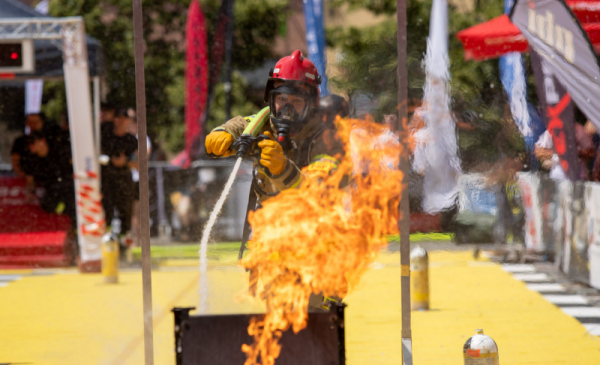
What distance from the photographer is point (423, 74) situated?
5082 millimetres

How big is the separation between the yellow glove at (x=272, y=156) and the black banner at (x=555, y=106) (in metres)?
4.20

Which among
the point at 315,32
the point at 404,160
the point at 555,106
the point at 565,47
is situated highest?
the point at 315,32

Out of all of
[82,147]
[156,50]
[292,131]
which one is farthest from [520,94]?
[156,50]

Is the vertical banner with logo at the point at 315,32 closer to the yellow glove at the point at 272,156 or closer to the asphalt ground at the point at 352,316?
the yellow glove at the point at 272,156

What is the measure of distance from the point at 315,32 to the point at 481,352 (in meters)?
2.95

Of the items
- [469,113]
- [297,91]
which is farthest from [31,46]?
[297,91]

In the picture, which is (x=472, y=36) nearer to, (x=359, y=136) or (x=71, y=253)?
(x=359, y=136)

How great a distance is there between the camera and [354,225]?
162 inches

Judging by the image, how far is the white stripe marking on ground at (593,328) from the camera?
576 centimetres

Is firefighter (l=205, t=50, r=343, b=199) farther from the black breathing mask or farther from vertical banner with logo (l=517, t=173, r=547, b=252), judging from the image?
vertical banner with logo (l=517, t=173, r=547, b=252)

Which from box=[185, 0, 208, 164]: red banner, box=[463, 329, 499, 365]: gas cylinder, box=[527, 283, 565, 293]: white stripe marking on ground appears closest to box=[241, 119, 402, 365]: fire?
box=[463, 329, 499, 365]: gas cylinder

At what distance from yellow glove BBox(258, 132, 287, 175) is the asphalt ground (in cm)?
96

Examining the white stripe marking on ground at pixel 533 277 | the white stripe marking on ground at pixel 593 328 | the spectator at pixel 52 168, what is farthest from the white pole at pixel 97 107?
the white stripe marking on ground at pixel 593 328

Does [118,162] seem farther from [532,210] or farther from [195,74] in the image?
[532,210]
